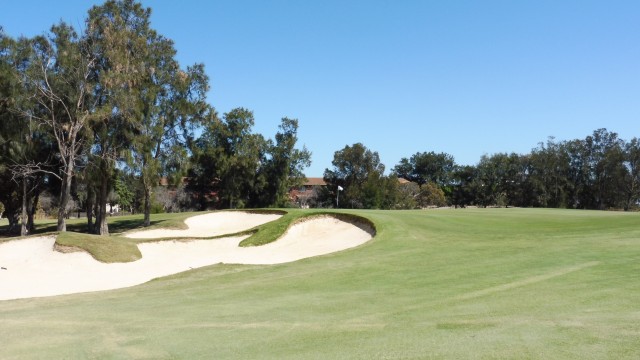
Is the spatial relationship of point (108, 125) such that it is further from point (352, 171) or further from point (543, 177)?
point (543, 177)

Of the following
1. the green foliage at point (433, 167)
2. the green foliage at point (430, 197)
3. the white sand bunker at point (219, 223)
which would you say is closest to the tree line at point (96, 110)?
the white sand bunker at point (219, 223)

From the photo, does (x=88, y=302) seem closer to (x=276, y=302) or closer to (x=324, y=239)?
(x=276, y=302)

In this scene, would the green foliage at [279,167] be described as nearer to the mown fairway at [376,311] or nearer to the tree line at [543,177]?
the tree line at [543,177]

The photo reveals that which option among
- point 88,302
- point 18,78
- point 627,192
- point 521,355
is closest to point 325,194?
point 627,192

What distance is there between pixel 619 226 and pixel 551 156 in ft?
266

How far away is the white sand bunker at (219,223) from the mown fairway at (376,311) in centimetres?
1878

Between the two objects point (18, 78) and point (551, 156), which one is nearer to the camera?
point (18, 78)

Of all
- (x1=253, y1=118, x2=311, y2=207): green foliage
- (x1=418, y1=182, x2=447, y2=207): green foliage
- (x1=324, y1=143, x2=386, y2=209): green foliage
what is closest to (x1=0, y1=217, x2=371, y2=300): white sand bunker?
(x1=253, y1=118, x2=311, y2=207): green foliage

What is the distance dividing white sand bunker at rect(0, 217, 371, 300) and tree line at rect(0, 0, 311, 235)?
12.8 m

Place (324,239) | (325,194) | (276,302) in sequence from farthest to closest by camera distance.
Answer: (325,194), (324,239), (276,302)

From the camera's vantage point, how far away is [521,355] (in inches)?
225

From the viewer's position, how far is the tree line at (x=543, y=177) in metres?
89.2

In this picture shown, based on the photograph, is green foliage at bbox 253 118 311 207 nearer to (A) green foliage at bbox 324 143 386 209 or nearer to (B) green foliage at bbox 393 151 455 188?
(A) green foliage at bbox 324 143 386 209

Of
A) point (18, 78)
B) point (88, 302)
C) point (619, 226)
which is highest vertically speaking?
point (18, 78)
